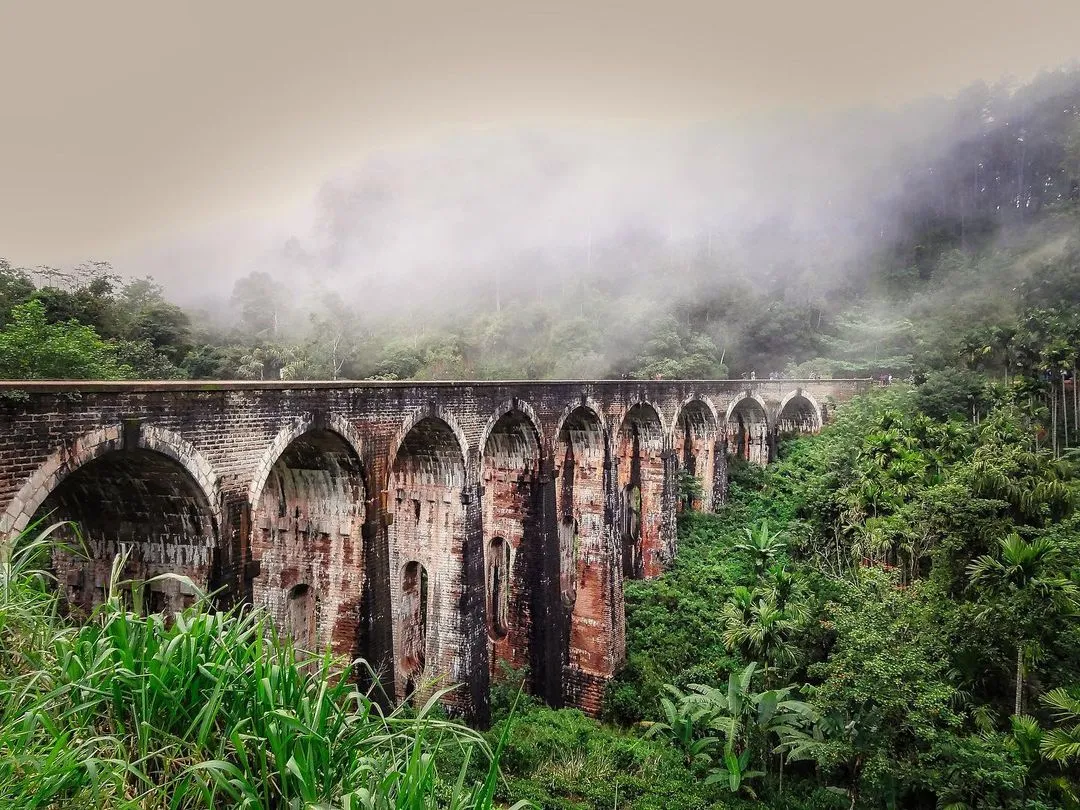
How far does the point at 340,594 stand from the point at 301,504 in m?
1.55

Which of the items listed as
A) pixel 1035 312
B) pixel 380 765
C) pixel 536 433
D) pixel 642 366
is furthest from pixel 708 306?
pixel 380 765

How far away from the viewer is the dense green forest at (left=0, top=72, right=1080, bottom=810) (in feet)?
11.2

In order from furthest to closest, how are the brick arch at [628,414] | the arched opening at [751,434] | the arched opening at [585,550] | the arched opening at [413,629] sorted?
the arched opening at [751,434] < the brick arch at [628,414] < the arched opening at [585,550] < the arched opening at [413,629]

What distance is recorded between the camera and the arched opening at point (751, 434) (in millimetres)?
28578

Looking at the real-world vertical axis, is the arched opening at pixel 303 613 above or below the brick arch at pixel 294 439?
below

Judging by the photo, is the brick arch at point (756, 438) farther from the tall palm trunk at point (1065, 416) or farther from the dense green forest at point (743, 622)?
the tall palm trunk at point (1065, 416)

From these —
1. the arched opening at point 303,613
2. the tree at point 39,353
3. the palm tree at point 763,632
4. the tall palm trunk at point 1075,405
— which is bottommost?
the palm tree at point 763,632

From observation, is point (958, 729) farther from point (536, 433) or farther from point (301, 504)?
point (301, 504)

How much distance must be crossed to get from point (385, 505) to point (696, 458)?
17.0m

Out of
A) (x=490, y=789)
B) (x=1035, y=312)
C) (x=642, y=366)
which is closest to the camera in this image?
(x=490, y=789)

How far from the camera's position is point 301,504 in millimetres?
10086

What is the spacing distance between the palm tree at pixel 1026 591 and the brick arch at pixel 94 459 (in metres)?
12.2

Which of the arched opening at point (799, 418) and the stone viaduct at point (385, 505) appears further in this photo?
the arched opening at point (799, 418)

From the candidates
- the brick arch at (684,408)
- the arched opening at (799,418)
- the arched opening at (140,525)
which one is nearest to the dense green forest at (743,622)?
the arched opening at (140,525)
